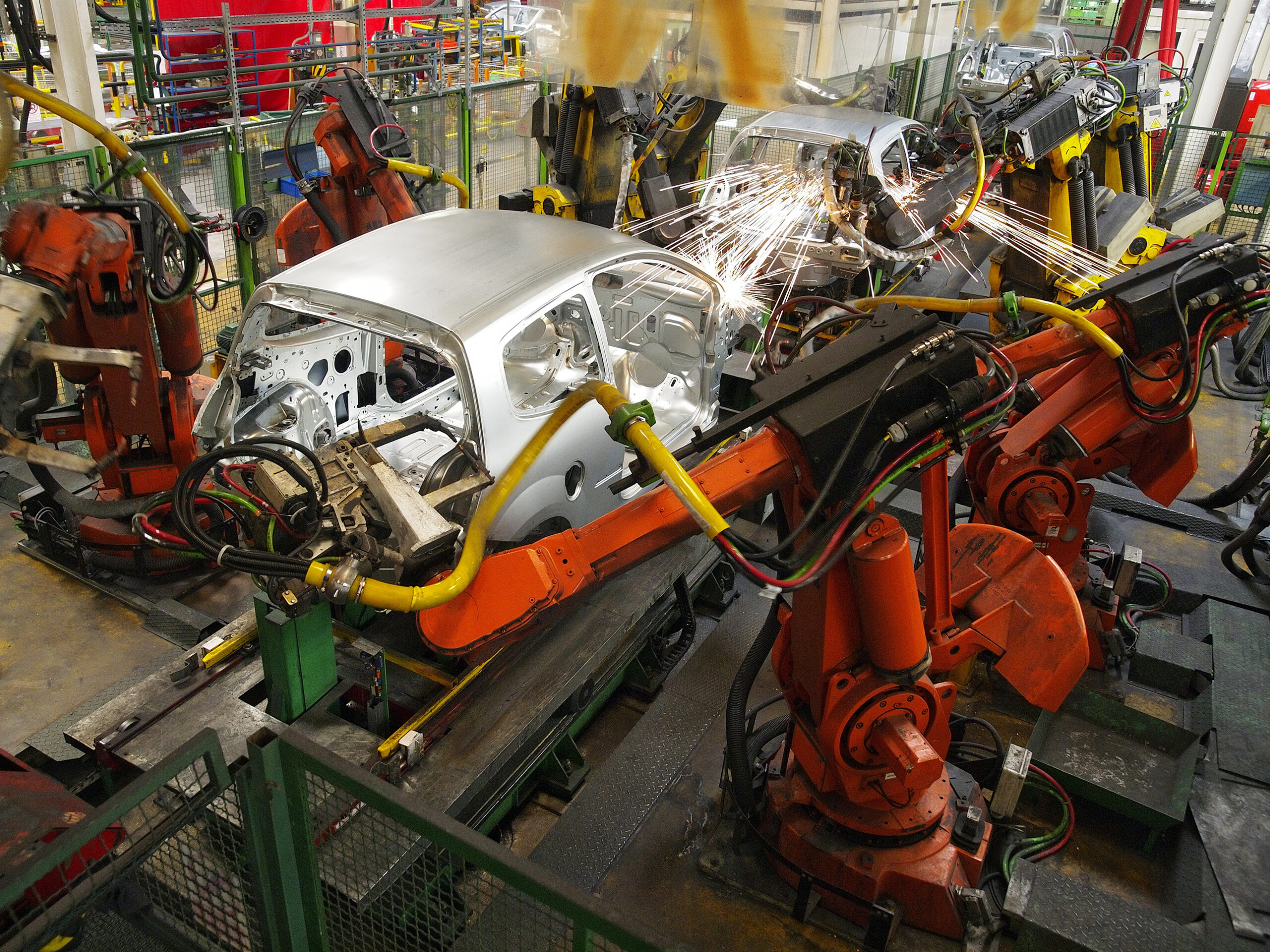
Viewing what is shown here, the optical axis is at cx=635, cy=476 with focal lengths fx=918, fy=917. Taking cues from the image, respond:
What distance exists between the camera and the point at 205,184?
6.74 meters

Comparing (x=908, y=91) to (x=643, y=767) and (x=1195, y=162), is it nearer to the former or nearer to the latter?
(x=1195, y=162)

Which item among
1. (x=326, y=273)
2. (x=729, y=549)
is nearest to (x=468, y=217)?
(x=326, y=273)

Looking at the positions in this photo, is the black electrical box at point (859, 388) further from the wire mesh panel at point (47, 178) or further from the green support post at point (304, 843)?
the wire mesh panel at point (47, 178)

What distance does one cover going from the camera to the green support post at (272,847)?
1.96 meters

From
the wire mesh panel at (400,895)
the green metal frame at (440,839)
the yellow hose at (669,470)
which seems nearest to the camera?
the green metal frame at (440,839)

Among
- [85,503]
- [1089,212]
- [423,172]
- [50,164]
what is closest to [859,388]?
[85,503]

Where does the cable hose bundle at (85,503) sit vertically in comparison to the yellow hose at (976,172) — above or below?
below

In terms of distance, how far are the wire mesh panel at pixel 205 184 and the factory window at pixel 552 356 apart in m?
2.31

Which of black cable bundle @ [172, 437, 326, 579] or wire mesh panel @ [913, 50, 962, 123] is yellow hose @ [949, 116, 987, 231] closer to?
black cable bundle @ [172, 437, 326, 579]

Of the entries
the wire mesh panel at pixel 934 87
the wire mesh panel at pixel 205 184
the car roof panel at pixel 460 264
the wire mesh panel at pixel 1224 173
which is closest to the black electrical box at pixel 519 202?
the wire mesh panel at pixel 205 184

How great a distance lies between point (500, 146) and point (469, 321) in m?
7.61

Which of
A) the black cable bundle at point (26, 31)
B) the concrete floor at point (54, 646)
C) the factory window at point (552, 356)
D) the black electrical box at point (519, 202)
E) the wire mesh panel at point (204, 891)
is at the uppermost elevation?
the black cable bundle at point (26, 31)

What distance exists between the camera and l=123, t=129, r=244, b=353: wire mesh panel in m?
6.14

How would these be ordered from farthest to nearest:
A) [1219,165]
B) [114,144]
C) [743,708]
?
[1219,165], [114,144], [743,708]
